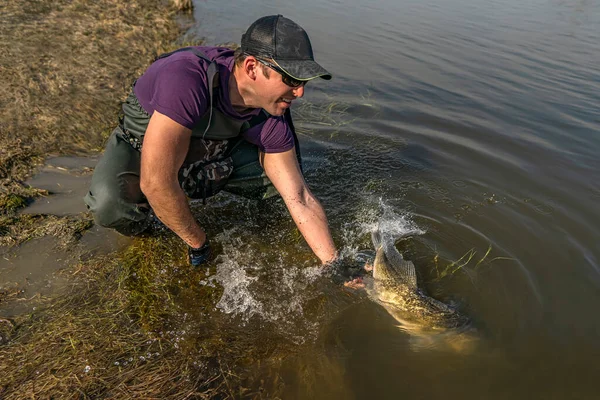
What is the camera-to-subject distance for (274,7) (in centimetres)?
1281

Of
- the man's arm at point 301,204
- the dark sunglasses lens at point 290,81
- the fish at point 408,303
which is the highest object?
the dark sunglasses lens at point 290,81

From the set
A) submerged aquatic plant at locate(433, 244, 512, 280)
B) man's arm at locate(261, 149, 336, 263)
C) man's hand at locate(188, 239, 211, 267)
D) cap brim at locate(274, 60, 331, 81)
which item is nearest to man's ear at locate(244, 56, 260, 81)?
cap brim at locate(274, 60, 331, 81)

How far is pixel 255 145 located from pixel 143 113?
956 mm

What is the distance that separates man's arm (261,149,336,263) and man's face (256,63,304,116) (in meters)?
0.70

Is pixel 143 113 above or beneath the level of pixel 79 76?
above

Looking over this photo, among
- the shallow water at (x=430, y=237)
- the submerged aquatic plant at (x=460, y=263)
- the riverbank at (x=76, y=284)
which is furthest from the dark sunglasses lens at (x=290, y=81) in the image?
the submerged aquatic plant at (x=460, y=263)

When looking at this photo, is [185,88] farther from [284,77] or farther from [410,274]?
[410,274]

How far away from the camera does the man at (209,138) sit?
2.56 meters

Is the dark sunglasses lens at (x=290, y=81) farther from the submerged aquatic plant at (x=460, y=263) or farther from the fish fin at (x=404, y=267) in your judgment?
the submerged aquatic plant at (x=460, y=263)

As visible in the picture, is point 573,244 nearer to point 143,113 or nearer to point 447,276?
point 447,276

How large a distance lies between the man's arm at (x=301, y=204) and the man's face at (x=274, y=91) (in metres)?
0.70

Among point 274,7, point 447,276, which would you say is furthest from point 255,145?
point 274,7

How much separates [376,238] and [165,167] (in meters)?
2.08

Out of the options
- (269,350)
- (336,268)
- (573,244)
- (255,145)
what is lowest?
(269,350)
